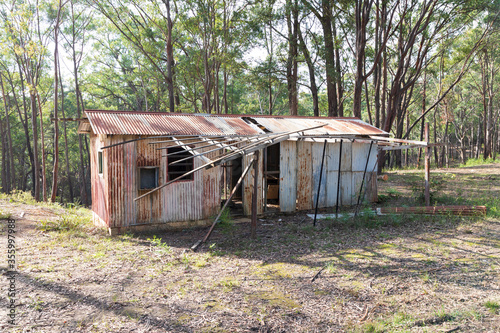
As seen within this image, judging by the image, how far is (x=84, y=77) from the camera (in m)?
25.8

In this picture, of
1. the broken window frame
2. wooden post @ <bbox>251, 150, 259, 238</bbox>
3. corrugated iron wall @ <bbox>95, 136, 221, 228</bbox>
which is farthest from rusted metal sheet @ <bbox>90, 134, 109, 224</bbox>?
wooden post @ <bbox>251, 150, 259, 238</bbox>

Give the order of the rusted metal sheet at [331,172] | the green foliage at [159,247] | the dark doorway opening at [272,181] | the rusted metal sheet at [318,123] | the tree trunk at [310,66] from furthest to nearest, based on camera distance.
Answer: the tree trunk at [310,66] → the rusted metal sheet at [331,172] → the rusted metal sheet at [318,123] → the dark doorway opening at [272,181] → the green foliage at [159,247]

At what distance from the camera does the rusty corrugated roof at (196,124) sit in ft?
30.1

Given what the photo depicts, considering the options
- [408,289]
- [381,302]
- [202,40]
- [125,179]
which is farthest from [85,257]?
[202,40]

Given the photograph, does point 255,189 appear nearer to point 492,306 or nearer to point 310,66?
point 492,306

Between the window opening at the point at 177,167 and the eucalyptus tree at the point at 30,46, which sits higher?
the eucalyptus tree at the point at 30,46

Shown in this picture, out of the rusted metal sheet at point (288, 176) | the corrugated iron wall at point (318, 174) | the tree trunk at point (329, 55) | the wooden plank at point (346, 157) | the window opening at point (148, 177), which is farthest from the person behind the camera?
the tree trunk at point (329, 55)

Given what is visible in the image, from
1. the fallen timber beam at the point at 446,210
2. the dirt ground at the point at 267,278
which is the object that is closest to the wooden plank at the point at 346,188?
the fallen timber beam at the point at 446,210

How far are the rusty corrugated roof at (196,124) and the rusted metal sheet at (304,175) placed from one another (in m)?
0.68

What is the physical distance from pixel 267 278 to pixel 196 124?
6.20 m

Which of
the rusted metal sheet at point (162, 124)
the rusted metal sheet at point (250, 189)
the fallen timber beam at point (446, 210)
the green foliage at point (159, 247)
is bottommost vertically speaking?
the green foliage at point (159, 247)

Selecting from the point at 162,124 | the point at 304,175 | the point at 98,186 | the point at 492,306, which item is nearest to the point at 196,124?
the point at 162,124

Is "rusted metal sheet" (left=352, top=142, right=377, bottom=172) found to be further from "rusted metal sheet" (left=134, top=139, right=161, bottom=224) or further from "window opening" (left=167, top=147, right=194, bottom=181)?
"rusted metal sheet" (left=134, top=139, right=161, bottom=224)

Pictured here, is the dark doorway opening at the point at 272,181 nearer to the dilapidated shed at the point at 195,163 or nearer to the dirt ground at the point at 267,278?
the dilapidated shed at the point at 195,163
